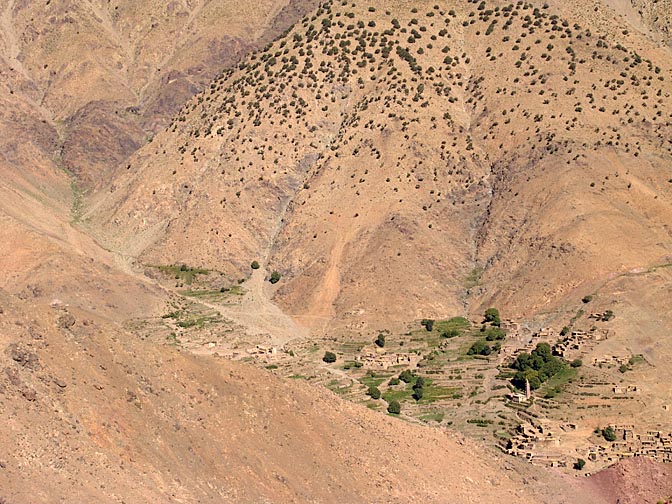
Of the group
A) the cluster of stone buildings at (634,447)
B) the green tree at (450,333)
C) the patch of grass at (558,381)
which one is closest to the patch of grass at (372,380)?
the green tree at (450,333)

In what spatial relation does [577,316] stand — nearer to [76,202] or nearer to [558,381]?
[558,381]

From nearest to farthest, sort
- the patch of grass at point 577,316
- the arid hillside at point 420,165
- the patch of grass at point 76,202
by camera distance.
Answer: the patch of grass at point 577,316
the arid hillside at point 420,165
the patch of grass at point 76,202

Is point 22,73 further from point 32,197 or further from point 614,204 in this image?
point 614,204

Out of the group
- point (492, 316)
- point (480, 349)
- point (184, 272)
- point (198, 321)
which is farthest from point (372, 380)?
point (184, 272)

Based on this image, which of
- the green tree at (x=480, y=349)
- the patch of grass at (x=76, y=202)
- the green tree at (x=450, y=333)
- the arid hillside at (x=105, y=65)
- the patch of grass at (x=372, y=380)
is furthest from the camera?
the arid hillside at (x=105, y=65)

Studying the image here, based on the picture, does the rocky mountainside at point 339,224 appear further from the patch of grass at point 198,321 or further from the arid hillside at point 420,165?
the patch of grass at point 198,321

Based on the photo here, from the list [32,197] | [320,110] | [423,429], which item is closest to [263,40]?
[320,110]
